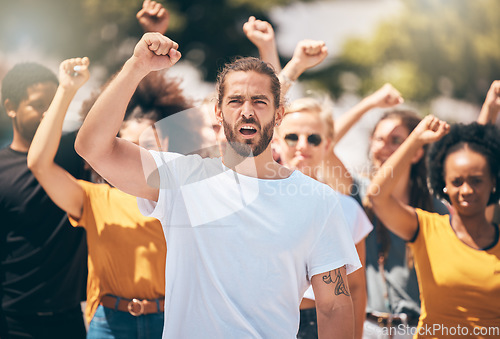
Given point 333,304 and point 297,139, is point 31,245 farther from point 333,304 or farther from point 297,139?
point 333,304

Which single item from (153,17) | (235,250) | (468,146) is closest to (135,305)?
(235,250)

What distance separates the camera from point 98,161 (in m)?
2.22

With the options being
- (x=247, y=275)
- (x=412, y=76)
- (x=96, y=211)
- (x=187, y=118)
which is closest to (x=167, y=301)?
(x=247, y=275)

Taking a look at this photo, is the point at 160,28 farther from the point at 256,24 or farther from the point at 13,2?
the point at 13,2

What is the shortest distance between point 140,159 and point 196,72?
60.3 ft

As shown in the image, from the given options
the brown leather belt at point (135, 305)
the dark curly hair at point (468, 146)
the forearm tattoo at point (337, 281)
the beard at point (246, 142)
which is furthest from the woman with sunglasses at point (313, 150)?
the beard at point (246, 142)

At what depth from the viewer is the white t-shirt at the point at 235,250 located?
2369 millimetres

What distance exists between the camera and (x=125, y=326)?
3.37 m

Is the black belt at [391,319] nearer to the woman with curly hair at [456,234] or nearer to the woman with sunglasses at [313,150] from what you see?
the woman with sunglasses at [313,150]

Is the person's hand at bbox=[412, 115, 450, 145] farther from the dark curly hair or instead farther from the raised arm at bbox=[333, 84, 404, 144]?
the raised arm at bbox=[333, 84, 404, 144]

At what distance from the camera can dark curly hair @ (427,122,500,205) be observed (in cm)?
358

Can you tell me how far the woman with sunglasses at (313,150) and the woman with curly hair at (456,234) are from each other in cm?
28

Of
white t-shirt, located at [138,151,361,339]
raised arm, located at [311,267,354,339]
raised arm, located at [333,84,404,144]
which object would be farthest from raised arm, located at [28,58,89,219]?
raised arm, located at [333,84,404,144]

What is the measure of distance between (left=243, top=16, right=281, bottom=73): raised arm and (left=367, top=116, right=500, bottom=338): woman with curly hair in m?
1.06
